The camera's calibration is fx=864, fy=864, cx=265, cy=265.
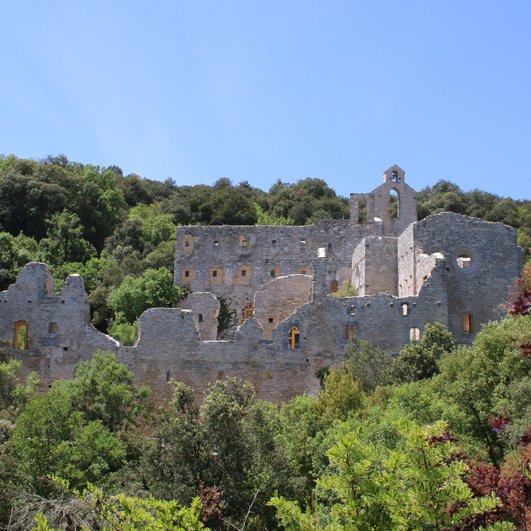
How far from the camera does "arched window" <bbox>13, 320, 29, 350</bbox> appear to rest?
31.9 metres

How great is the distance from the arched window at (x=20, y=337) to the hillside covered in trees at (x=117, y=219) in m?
3.75

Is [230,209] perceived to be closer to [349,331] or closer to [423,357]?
[349,331]

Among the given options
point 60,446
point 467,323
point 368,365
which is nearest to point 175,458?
point 60,446

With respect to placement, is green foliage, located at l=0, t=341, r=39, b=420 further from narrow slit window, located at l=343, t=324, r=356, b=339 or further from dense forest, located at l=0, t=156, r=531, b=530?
narrow slit window, located at l=343, t=324, r=356, b=339

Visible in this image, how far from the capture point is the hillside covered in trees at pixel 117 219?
1527 inches

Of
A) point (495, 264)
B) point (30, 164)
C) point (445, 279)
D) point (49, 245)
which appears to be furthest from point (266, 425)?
point (30, 164)

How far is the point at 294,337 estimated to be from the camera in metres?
31.2

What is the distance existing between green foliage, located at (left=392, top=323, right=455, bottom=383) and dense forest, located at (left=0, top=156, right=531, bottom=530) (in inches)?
1.7

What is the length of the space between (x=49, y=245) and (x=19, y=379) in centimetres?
1381

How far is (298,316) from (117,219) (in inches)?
913

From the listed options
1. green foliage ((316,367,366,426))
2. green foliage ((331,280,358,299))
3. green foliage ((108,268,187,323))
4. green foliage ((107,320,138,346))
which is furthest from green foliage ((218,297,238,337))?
green foliage ((316,367,366,426))

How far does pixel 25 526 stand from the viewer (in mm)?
16062

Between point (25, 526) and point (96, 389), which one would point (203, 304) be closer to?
point (96, 389)

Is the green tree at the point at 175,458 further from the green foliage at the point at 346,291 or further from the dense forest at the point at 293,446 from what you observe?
the green foliage at the point at 346,291
